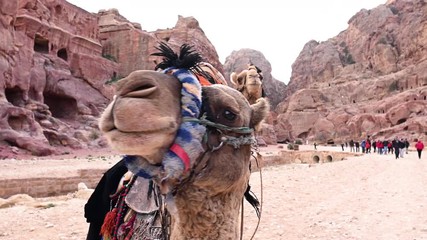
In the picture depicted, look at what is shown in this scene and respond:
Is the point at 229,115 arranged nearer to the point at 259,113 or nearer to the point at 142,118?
the point at 259,113

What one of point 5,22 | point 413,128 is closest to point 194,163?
point 5,22

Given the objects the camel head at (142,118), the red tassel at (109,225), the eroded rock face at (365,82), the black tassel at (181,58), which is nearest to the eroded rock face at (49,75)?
the red tassel at (109,225)

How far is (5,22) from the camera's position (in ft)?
76.8

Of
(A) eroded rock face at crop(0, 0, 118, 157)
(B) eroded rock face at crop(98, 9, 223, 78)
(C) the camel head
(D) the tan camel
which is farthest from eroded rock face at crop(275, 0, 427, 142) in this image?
(C) the camel head

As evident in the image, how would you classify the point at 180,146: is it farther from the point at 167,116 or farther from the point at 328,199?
the point at 328,199

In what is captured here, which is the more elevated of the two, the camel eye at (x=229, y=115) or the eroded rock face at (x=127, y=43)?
the eroded rock face at (x=127, y=43)

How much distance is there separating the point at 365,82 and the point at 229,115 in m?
73.7

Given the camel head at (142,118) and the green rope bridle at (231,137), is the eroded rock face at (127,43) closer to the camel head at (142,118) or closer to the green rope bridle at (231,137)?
the green rope bridle at (231,137)

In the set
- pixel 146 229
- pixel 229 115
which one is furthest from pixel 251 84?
pixel 146 229

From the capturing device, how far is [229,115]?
6.82ft

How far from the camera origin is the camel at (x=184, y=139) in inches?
64.4

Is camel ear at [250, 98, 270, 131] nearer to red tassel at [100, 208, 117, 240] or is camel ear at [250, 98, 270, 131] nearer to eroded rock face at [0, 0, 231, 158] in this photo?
red tassel at [100, 208, 117, 240]

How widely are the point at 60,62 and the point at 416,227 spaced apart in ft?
108

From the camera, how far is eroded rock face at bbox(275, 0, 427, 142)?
51.7 m
